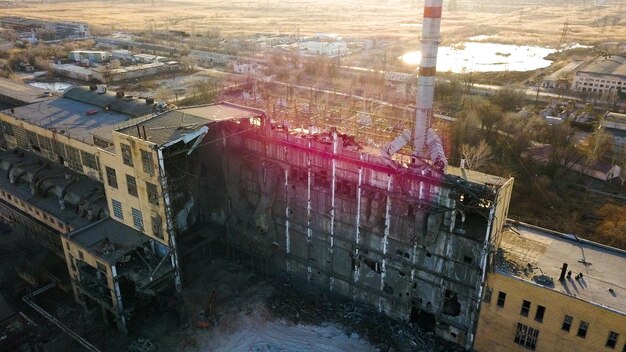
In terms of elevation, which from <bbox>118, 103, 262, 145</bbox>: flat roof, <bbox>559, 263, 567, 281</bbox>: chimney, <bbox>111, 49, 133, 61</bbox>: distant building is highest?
<bbox>118, 103, 262, 145</bbox>: flat roof

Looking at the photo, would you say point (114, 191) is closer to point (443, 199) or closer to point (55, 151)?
point (55, 151)

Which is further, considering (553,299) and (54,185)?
(54,185)

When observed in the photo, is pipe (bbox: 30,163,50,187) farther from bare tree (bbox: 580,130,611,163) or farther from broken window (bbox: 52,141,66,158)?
bare tree (bbox: 580,130,611,163)

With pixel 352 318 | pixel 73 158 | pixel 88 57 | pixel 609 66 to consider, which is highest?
pixel 73 158

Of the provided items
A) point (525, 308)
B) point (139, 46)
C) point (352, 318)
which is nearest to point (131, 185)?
point (352, 318)

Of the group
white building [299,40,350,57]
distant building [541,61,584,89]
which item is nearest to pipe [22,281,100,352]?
distant building [541,61,584,89]

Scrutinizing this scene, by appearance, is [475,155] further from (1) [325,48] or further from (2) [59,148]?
(1) [325,48]
